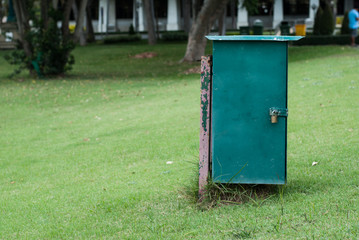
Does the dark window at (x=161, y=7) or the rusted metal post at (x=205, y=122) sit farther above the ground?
the dark window at (x=161, y=7)

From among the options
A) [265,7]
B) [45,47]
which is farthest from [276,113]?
[265,7]

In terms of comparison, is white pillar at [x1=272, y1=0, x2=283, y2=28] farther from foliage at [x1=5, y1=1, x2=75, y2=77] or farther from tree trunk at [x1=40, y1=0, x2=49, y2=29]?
tree trunk at [x1=40, y1=0, x2=49, y2=29]

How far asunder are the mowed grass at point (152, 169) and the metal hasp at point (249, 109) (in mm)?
319

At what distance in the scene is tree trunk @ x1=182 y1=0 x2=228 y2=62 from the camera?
874 inches

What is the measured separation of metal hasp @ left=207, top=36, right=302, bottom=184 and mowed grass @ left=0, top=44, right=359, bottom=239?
32cm

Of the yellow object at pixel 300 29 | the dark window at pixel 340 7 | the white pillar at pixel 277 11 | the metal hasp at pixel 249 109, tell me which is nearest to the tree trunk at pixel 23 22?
the yellow object at pixel 300 29

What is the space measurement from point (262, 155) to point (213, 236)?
3.19ft

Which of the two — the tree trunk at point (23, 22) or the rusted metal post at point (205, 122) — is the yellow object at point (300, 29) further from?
the rusted metal post at point (205, 122)

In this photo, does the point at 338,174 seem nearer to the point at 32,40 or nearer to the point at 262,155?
the point at 262,155

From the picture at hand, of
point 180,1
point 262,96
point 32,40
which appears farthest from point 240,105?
point 180,1

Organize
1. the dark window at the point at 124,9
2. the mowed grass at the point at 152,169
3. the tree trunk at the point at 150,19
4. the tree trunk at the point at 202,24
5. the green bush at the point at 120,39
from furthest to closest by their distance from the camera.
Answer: the dark window at the point at 124,9 → the green bush at the point at 120,39 → the tree trunk at the point at 150,19 → the tree trunk at the point at 202,24 → the mowed grass at the point at 152,169

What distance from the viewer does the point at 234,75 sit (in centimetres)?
440

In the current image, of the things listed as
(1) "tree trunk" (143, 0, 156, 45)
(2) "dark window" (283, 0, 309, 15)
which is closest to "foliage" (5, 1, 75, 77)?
(1) "tree trunk" (143, 0, 156, 45)

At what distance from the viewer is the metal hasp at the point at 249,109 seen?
14.3 ft
